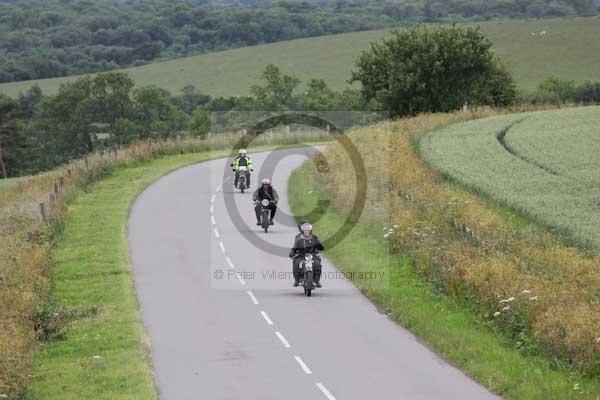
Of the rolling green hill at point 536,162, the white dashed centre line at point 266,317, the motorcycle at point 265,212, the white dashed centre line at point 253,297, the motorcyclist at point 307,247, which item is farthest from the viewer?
the motorcycle at point 265,212

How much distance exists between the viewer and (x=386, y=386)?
1770cm

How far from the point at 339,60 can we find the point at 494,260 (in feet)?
437

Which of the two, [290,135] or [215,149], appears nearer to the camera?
[215,149]

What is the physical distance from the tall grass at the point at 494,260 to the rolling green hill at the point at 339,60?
89368mm

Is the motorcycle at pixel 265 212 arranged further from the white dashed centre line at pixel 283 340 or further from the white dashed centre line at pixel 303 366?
the white dashed centre line at pixel 303 366

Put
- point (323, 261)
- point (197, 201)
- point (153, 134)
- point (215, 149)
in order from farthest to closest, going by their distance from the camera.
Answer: point (153, 134), point (215, 149), point (197, 201), point (323, 261)

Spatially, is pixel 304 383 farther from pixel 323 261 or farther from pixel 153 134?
pixel 153 134

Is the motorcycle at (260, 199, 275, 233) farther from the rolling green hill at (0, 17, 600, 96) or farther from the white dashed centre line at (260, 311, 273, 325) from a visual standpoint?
the rolling green hill at (0, 17, 600, 96)

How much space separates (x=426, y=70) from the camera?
74125 mm

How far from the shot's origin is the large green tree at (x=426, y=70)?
242 ft

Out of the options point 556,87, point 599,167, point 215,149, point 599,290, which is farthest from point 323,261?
point 556,87

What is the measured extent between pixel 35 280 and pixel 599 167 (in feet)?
76.3

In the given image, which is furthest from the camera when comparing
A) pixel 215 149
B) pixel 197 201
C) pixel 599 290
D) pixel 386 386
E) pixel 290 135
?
pixel 290 135

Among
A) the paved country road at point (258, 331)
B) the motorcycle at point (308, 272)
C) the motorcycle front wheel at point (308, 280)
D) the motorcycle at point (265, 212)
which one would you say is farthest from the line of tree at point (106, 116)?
the motorcycle front wheel at point (308, 280)
